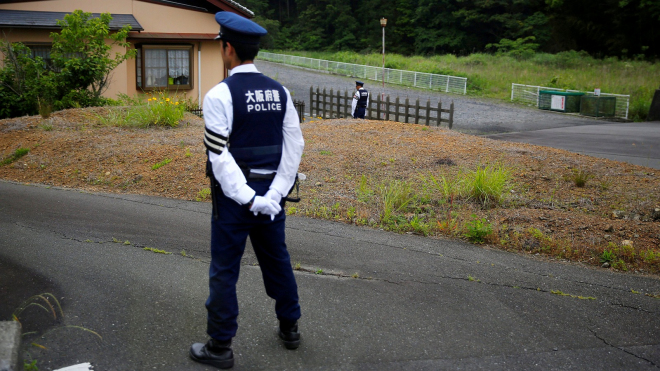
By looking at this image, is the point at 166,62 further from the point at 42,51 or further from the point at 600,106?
the point at 600,106

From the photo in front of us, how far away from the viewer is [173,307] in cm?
423

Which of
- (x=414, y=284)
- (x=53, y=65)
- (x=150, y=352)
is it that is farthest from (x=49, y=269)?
(x=53, y=65)

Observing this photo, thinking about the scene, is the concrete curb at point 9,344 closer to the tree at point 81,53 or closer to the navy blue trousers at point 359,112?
the tree at point 81,53

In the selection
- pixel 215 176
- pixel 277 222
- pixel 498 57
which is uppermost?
pixel 498 57

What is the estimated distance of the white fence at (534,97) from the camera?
26859 millimetres

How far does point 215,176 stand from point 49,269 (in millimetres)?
2511

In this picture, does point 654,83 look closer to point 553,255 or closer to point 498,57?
point 498,57

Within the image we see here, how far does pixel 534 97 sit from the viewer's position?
30766 mm

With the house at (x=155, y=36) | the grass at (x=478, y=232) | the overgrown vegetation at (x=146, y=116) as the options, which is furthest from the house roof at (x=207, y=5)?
the grass at (x=478, y=232)

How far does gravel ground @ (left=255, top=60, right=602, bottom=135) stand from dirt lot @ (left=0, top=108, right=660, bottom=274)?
31.1ft

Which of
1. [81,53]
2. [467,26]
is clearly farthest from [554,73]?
[81,53]

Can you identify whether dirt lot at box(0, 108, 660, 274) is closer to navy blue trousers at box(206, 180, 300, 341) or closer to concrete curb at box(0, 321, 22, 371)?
navy blue trousers at box(206, 180, 300, 341)

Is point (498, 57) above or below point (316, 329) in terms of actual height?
above

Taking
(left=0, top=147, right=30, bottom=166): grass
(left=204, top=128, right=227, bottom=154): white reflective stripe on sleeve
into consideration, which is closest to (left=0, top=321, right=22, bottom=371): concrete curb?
(left=204, top=128, right=227, bottom=154): white reflective stripe on sleeve
